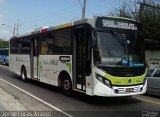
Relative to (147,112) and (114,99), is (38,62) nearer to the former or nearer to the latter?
(114,99)

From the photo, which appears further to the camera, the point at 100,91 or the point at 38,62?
the point at 38,62

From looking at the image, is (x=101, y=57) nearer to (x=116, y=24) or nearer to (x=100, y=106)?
(x=116, y=24)

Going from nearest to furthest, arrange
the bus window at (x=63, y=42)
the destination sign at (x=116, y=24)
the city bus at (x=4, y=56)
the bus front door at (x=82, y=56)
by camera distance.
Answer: the destination sign at (x=116, y=24) → the bus front door at (x=82, y=56) → the bus window at (x=63, y=42) → the city bus at (x=4, y=56)

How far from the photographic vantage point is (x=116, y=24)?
12.3 meters

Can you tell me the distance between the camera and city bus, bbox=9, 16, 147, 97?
11594 mm

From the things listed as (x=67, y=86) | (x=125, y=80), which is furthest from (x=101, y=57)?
(x=67, y=86)

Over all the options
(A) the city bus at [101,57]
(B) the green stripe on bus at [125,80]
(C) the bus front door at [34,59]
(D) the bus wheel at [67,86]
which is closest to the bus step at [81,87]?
(A) the city bus at [101,57]

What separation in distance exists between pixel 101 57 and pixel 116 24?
59.8 inches

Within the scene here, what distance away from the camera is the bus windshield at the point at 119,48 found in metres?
11.6

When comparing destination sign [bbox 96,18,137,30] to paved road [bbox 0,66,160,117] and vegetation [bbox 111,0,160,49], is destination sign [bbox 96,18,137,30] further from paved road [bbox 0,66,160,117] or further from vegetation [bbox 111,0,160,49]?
vegetation [bbox 111,0,160,49]

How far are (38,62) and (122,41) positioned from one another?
6.60 metres

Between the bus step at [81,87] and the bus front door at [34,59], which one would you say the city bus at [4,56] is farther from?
the bus step at [81,87]

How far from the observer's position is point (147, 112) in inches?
420

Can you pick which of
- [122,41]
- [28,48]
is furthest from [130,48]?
[28,48]
